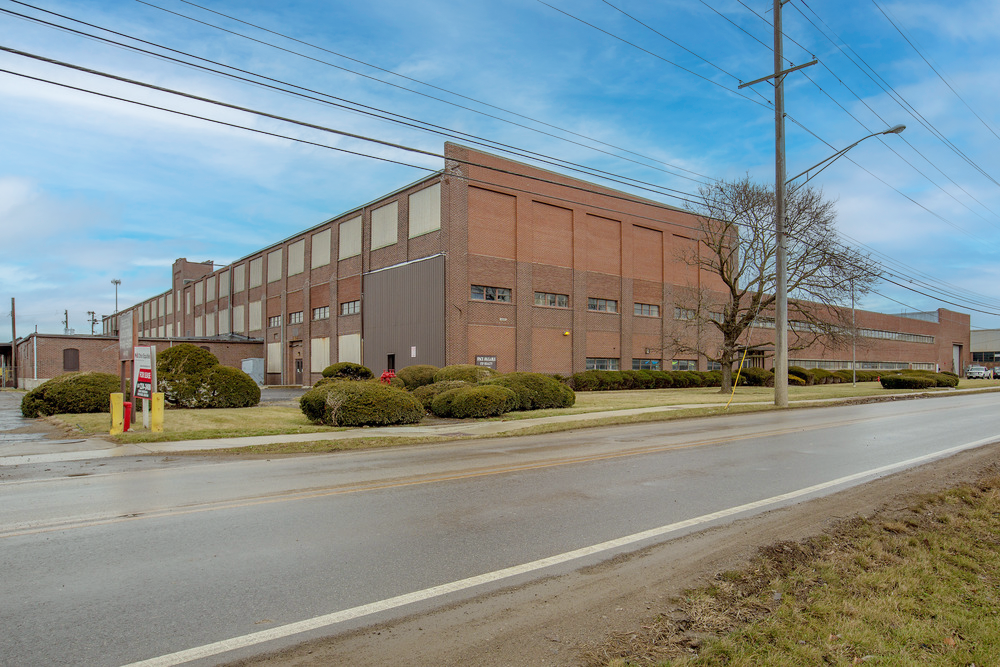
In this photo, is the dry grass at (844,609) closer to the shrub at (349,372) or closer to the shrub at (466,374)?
the shrub at (466,374)

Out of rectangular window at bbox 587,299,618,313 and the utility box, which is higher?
rectangular window at bbox 587,299,618,313

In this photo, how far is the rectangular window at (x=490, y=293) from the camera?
36.8m

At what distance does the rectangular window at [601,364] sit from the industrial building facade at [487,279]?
117mm

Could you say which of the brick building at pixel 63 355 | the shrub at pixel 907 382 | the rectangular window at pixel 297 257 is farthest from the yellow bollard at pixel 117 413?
the shrub at pixel 907 382

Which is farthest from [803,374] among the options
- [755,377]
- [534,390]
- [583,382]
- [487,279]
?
[534,390]

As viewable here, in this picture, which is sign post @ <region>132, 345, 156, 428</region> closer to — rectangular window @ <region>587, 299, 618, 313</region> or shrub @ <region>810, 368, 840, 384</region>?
rectangular window @ <region>587, 299, 618, 313</region>

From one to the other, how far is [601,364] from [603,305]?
4.23m

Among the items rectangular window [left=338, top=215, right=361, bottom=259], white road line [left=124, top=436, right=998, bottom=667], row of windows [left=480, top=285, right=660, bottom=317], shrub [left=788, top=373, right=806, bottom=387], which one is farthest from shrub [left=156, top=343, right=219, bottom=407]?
shrub [left=788, top=373, right=806, bottom=387]

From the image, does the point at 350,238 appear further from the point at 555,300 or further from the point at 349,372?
the point at 555,300

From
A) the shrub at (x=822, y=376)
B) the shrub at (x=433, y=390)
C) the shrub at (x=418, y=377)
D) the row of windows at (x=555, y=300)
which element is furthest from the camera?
→ the shrub at (x=822, y=376)

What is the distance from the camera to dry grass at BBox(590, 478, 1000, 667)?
3441 mm

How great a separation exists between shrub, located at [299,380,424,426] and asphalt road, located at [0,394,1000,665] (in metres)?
4.93

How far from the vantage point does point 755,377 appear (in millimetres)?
47562

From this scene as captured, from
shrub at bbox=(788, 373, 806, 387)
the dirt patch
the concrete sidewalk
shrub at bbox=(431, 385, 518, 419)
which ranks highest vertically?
shrub at bbox=(431, 385, 518, 419)
